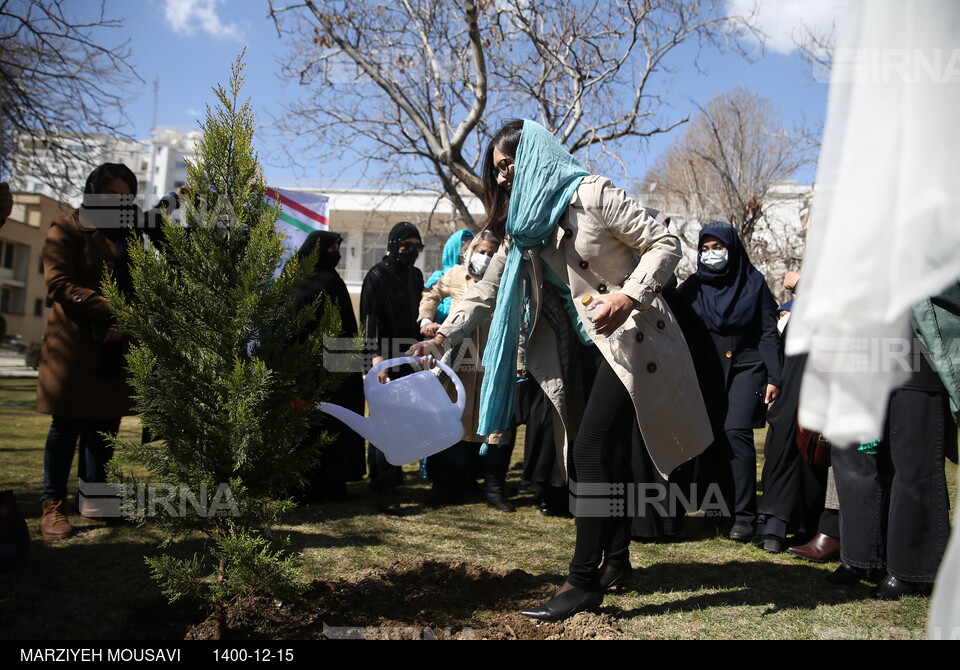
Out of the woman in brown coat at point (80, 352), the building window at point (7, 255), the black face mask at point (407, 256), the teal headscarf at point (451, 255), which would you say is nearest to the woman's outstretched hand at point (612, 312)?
the woman in brown coat at point (80, 352)

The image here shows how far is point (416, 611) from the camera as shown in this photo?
290 cm

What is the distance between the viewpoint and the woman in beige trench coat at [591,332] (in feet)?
9.40

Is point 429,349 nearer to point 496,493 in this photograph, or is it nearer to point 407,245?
point 496,493

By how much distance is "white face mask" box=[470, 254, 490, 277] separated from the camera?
527cm

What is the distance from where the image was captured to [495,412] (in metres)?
3.17

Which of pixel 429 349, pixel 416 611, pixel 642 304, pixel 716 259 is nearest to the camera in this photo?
pixel 642 304

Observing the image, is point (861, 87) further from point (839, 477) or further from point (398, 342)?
point (398, 342)

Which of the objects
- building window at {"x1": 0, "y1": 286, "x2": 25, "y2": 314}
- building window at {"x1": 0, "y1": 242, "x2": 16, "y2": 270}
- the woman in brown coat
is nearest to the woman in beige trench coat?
the woman in brown coat

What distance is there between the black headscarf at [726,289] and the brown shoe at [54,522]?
13.5 feet

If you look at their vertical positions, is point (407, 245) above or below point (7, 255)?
below

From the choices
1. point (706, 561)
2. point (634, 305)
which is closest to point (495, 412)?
point (634, 305)

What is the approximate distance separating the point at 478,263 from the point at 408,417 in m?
2.24

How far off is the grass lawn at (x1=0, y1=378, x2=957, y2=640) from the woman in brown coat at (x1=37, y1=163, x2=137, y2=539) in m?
0.41

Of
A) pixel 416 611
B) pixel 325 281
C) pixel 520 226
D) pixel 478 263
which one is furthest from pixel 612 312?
pixel 325 281
